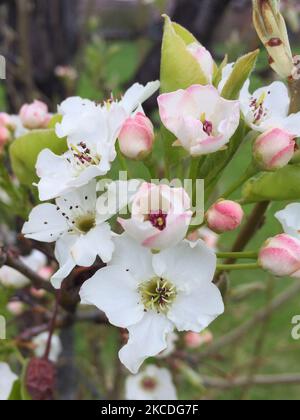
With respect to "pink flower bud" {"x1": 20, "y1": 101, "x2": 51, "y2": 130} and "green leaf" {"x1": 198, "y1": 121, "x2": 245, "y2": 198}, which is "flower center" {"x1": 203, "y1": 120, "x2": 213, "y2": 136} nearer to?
"green leaf" {"x1": 198, "y1": 121, "x2": 245, "y2": 198}

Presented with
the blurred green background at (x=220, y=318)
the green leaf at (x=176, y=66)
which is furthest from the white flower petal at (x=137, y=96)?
the blurred green background at (x=220, y=318)

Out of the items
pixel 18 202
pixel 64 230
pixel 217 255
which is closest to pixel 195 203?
pixel 217 255

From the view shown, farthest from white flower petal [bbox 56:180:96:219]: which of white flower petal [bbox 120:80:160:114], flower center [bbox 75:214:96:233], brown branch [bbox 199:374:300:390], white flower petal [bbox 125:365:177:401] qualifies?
brown branch [bbox 199:374:300:390]

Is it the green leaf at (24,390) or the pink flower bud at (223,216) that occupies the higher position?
the pink flower bud at (223,216)

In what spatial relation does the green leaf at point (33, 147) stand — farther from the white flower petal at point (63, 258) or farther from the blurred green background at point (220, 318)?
the blurred green background at point (220, 318)

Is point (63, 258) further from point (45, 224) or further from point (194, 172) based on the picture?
point (194, 172)
